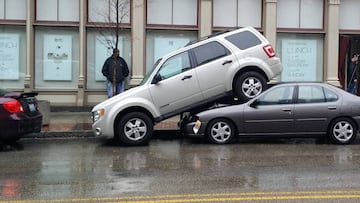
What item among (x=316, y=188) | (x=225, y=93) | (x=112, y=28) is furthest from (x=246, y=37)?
(x=112, y=28)

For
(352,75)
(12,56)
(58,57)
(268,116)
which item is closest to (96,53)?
(58,57)

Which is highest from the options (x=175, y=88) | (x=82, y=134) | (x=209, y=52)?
(x=209, y=52)

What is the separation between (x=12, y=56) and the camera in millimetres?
17750

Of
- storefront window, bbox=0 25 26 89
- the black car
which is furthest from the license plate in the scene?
storefront window, bbox=0 25 26 89

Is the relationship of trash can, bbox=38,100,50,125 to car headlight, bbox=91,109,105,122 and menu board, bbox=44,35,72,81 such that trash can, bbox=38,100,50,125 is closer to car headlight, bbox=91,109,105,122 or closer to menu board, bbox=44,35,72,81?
car headlight, bbox=91,109,105,122

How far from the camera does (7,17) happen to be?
17.7m

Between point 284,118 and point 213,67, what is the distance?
1.84 metres

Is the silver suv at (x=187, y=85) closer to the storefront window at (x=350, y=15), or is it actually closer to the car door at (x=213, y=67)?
the car door at (x=213, y=67)

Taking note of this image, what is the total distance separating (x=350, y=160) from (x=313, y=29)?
10.2 meters

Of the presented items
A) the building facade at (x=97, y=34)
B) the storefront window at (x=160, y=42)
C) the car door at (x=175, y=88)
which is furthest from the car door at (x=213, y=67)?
the storefront window at (x=160, y=42)

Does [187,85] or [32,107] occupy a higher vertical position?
[187,85]

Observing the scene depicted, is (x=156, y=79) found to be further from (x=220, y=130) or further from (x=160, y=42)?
(x=160, y=42)

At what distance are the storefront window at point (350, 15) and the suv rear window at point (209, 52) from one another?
8.90m

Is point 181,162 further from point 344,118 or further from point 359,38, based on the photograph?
point 359,38
